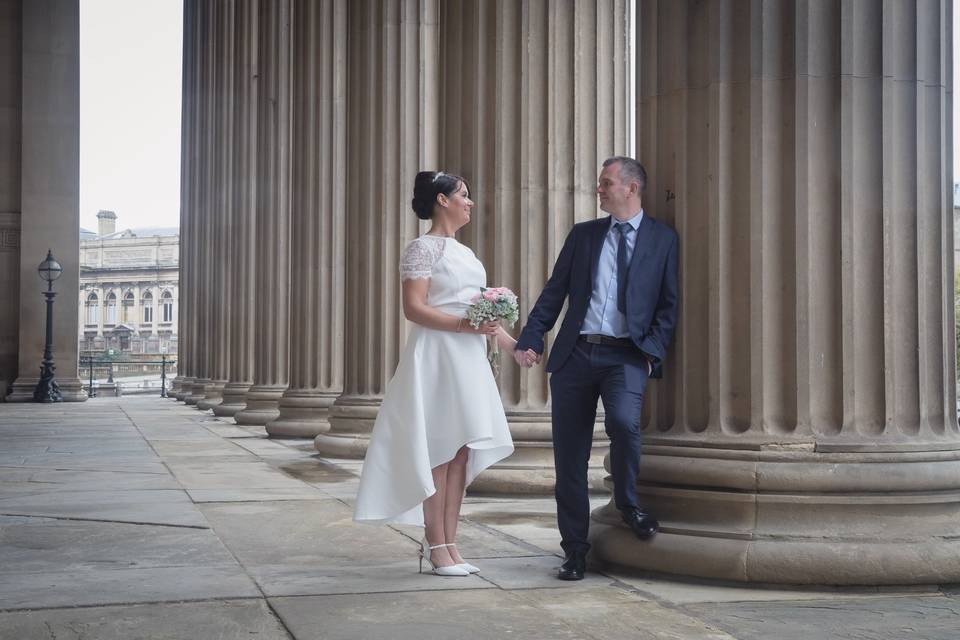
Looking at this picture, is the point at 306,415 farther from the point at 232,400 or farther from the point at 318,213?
the point at 232,400

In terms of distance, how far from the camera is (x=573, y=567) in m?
7.94

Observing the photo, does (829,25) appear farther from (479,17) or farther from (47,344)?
(47,344)

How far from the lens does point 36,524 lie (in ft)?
34.6

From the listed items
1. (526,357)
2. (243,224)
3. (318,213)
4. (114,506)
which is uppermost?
(243,224)

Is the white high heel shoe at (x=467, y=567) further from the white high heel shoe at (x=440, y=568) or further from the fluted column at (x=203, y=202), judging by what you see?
the fluted column at (x=203, y=202)

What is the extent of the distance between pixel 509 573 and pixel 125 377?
97.8 metres

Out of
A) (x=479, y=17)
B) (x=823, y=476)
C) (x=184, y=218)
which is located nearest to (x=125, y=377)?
(x=184, y=218)

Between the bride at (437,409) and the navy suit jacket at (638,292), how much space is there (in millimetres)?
309

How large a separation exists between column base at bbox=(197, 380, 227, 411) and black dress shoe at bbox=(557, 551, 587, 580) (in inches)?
1087

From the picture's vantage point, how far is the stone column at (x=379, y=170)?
17406 mm

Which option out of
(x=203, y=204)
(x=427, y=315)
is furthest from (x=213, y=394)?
(x=427, y=315)

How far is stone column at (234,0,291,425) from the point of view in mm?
27109

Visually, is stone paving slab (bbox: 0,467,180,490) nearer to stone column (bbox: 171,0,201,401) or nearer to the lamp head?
the lamp head

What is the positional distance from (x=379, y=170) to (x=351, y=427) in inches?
138
